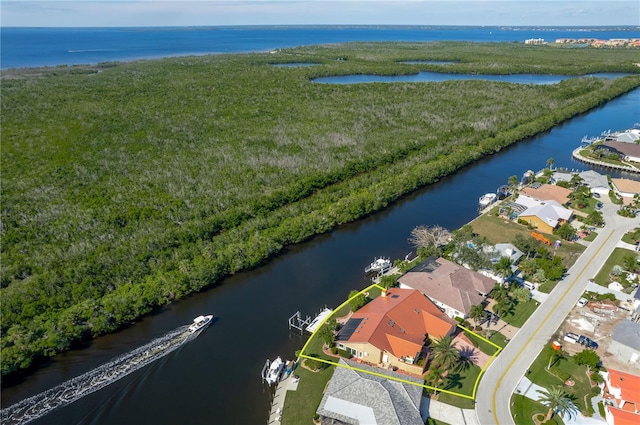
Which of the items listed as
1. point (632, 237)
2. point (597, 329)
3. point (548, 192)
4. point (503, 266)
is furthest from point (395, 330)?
point (548, 192)

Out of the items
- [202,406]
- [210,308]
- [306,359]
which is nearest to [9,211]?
[210,308]

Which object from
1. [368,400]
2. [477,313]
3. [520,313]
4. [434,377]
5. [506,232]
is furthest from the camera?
[506,232]

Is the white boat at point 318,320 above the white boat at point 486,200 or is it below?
below

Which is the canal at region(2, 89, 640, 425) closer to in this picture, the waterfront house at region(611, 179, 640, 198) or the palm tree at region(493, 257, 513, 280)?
the palm tree at region(493, 257, 513, 280)

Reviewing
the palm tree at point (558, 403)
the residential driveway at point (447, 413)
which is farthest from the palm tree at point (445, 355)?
the palm tree at point (558, 403)

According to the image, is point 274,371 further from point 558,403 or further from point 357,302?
point 558,403

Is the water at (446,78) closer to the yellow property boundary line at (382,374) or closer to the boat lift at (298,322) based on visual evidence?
the yellow property boundary line at (382,374)
